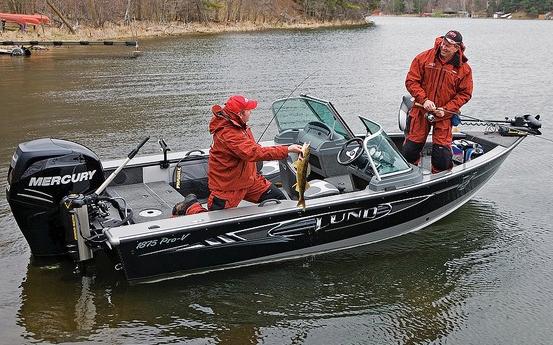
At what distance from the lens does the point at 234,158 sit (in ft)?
18.0

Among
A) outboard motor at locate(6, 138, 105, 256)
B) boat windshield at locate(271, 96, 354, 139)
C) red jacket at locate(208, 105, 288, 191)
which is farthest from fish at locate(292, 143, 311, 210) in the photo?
outboard motor at locate(6, 138, 105, 256)

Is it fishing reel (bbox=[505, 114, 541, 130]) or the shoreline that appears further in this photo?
the shoreline

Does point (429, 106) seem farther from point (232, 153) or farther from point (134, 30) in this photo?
point (134, 30)

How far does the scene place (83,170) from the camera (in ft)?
17.9

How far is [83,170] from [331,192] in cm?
245

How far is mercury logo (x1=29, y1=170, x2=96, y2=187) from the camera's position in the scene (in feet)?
17.0

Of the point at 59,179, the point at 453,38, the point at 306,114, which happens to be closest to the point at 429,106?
the point at 453,38

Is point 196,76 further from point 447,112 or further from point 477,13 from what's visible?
point 477,13

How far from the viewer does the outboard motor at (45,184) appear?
518cm

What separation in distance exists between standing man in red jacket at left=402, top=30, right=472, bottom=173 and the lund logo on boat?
1048mm

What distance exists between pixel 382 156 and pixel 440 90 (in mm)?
1275

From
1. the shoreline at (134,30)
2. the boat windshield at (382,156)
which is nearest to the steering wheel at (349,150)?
the boat windshield at (382,156)

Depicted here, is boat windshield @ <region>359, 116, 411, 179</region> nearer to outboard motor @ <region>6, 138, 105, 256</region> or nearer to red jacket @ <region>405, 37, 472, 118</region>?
red jacket @ <region>405, 37, 472, 118</region>

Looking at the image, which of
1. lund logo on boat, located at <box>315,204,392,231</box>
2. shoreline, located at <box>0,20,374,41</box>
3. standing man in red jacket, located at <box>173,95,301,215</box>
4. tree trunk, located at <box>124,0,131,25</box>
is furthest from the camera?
tree trunk, located at <box>124,0,131,25</box>
